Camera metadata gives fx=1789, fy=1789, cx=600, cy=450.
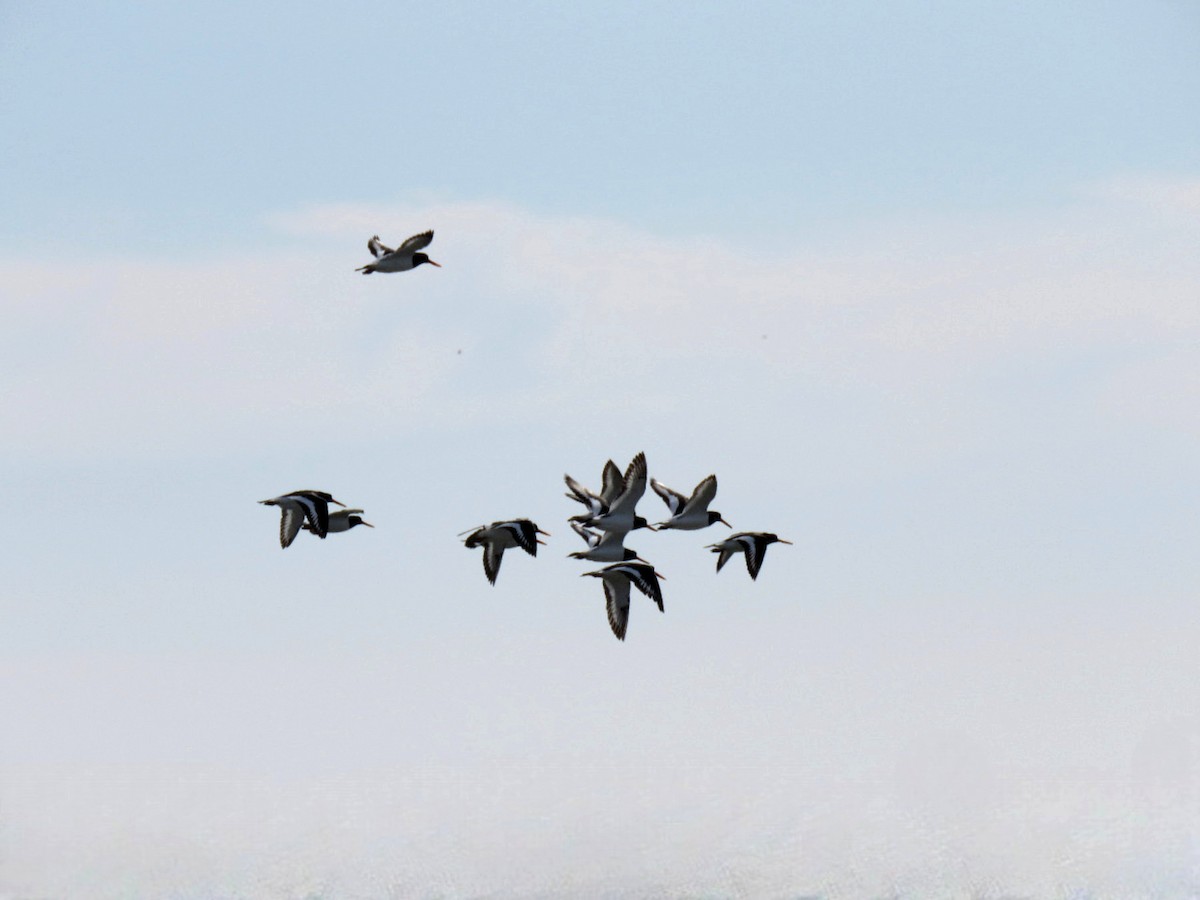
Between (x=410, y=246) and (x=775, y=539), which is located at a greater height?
(x=410, y=246)

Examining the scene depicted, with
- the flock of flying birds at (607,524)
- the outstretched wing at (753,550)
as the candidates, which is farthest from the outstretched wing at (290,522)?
the outstretched wing at (753,550)

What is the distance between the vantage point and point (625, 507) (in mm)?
113938

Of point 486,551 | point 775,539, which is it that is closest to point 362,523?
point 486,551

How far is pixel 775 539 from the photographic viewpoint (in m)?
124

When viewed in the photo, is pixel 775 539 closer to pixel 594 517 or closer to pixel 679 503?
pixel 679 503

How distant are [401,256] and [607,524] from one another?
24.2 meters

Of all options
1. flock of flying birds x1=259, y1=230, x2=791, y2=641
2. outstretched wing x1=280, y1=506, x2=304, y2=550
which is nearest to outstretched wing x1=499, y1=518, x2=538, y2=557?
flock of flying birds x1=259, y1=230, x2=791, y2=641

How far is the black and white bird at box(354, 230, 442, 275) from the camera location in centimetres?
12048

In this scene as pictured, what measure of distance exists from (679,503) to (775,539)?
830 centimetres

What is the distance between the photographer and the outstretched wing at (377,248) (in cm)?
12312

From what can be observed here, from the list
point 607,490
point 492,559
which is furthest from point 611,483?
point 492,559

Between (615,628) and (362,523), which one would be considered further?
(362,523)

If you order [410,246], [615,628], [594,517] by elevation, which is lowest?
[615,628]

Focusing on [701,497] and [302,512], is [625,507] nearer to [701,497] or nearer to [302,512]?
[701,497]
